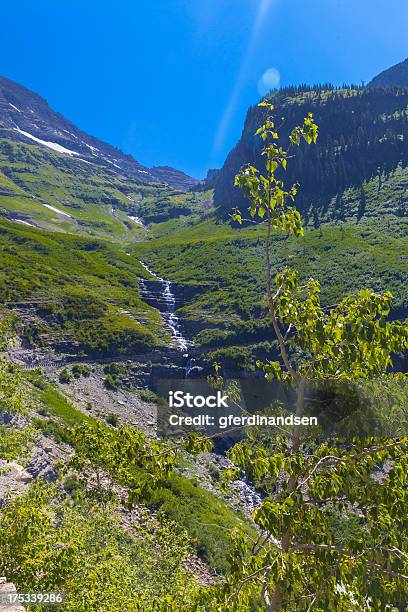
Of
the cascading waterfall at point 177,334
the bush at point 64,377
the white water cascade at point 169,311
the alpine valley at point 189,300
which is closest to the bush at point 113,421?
the alpine valley at point 189,300

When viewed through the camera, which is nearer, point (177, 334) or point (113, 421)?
point (113, 421)

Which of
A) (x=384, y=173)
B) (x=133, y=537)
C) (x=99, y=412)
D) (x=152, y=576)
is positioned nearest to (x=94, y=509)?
(x=152, y=576)

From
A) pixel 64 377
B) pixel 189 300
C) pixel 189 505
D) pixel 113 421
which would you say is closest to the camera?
pixel 189 505

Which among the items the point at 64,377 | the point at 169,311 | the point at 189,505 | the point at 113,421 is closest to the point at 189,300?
the point at 169,311

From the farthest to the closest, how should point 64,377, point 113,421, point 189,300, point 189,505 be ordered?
point 189,300, point 64,377, point 113,421, point 189,505

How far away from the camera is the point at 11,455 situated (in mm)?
16188

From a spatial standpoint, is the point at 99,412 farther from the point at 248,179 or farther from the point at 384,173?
the point at 384,173

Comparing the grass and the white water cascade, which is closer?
Answer: the grass

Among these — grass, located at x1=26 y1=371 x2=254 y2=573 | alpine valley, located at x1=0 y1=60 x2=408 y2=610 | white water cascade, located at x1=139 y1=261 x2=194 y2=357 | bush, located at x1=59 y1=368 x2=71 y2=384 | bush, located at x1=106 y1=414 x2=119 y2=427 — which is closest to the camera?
grass, located at x1=26 y1=371 x2=254 y2=573

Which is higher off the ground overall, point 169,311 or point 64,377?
point 169,311

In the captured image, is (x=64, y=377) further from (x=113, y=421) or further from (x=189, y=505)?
(x=189, y=505)

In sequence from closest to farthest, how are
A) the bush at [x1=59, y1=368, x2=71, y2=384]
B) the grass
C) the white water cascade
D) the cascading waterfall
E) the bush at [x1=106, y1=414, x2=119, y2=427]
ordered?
the grass < the cascading waterfall < the bush at [x1=106, y1=414, x2=119, y2=427] < the bush at [x1=59, y1=368, x2=71, y2=384] < the white water cascade

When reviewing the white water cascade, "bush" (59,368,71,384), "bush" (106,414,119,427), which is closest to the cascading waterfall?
the white water cascade

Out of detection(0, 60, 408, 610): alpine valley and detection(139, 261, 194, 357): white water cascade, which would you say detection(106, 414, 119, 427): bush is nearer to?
detection(0, 60, 408, 610): alpine valley
